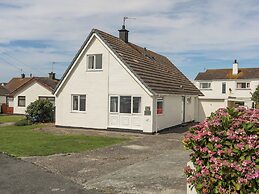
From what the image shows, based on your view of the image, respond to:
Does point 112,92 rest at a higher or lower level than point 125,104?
higher

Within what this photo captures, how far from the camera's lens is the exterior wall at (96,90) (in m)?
22.0

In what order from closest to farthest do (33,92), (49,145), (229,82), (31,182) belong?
(31,182)
(49,145)
(33,92)
(229,82)

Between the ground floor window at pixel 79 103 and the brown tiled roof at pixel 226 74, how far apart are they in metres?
32.3

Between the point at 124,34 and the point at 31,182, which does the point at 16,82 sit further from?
the point at 31,182

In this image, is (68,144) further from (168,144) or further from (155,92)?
(155,92)

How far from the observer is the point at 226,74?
5197 cm

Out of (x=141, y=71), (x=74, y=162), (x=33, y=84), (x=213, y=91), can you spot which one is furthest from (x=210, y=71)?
→ (x=74, y=162)

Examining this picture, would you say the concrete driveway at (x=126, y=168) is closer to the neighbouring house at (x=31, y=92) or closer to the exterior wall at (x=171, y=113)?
the exterior wall at (x=171, y=113)

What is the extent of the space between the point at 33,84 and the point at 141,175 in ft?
113

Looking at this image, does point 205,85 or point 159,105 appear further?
point 205,85

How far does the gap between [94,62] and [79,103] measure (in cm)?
329

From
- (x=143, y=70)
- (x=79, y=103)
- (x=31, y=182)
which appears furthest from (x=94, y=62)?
(x=31, y=182)

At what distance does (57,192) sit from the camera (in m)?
7.84

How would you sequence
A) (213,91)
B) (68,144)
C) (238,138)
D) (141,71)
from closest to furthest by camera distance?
(238,138) < (68,144) < (141,71) < (213,91)
